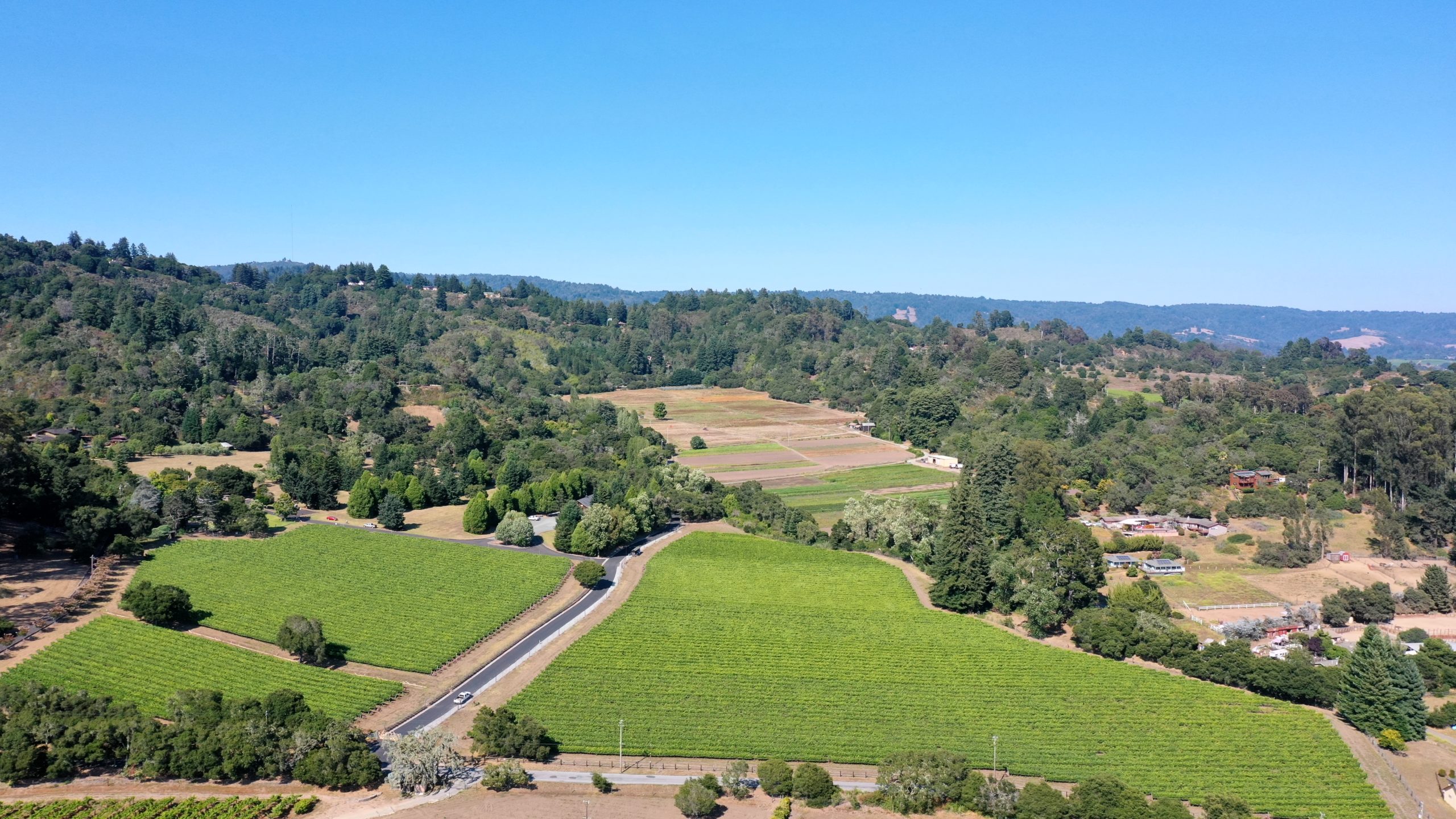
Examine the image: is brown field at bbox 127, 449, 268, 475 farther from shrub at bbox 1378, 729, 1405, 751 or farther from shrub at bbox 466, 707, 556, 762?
shrub at bbox 1378, 729, 1405, 751

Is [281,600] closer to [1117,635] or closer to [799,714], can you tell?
[799,714]

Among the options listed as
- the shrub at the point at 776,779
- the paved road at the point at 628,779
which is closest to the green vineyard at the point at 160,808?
the paved road at the point at 628,779

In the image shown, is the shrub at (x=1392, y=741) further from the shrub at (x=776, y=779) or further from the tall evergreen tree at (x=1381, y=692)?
the shrub at (x=776, y=779)

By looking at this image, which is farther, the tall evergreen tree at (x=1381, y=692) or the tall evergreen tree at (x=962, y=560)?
the tall evergreen tree at (x=962, y=560)

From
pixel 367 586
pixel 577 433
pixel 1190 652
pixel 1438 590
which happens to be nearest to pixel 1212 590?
pixel 1438 590

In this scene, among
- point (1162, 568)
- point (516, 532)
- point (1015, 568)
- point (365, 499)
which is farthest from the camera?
point (365, 499)

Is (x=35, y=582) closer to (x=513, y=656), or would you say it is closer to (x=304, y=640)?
(x=304, y=640)

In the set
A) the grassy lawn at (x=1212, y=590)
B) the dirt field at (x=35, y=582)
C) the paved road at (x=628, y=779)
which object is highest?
the dirt field at (x=35, y=582)
